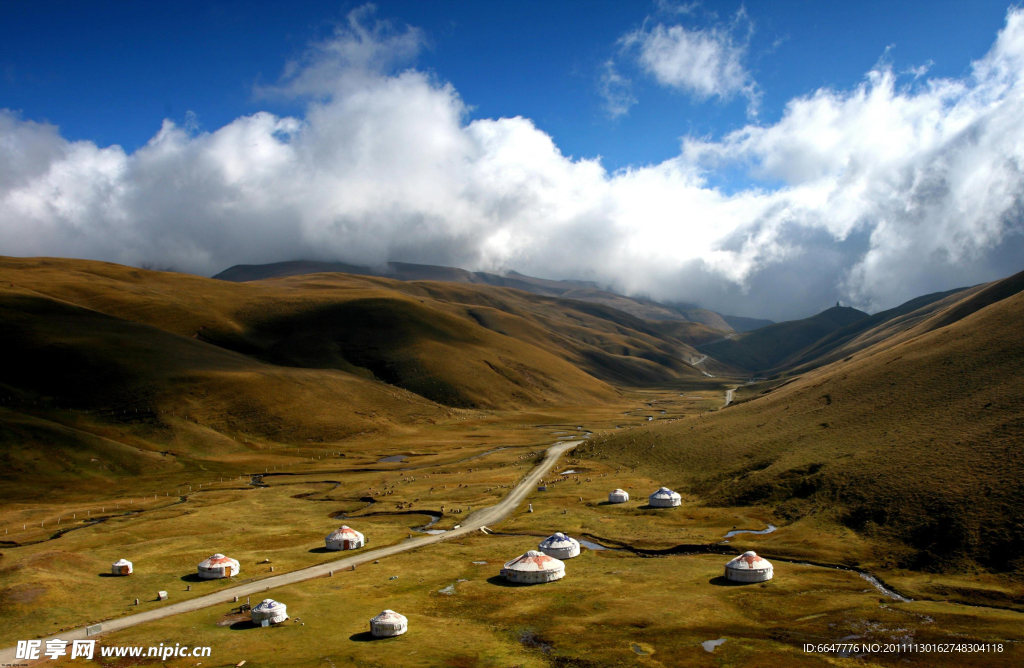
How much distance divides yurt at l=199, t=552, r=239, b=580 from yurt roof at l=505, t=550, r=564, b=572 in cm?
3060

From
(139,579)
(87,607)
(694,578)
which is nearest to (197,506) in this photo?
(139,579)

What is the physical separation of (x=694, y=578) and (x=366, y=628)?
113 ft

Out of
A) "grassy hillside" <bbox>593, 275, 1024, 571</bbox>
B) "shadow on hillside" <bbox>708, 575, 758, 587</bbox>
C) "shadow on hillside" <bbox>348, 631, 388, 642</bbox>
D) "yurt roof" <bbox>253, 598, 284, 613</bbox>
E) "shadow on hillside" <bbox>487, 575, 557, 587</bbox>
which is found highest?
"grassy hillside" <bbox>593, 275, 1024, 571</bbox>

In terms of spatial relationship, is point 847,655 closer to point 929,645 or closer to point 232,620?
point 929,645

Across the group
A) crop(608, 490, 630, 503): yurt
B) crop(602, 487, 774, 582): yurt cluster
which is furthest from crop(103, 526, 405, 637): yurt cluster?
crop(608, 490, 630, 503): yurt

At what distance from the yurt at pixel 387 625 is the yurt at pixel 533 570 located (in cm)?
1757

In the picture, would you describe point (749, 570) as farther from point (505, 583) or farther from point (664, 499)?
point (664, 499)

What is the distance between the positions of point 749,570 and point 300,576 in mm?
48620

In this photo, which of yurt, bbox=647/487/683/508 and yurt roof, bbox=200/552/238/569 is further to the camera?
yurt, bbox=647/487/683/508

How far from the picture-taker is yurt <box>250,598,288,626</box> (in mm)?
56906

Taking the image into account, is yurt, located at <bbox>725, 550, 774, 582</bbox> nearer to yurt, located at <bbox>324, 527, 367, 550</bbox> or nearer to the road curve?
the road curve

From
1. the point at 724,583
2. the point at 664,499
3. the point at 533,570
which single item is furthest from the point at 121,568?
the point at 664,499

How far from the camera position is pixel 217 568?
70.9 meters

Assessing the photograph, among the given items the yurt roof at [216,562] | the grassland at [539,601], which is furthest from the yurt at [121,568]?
the yurt roof at [216,562]
